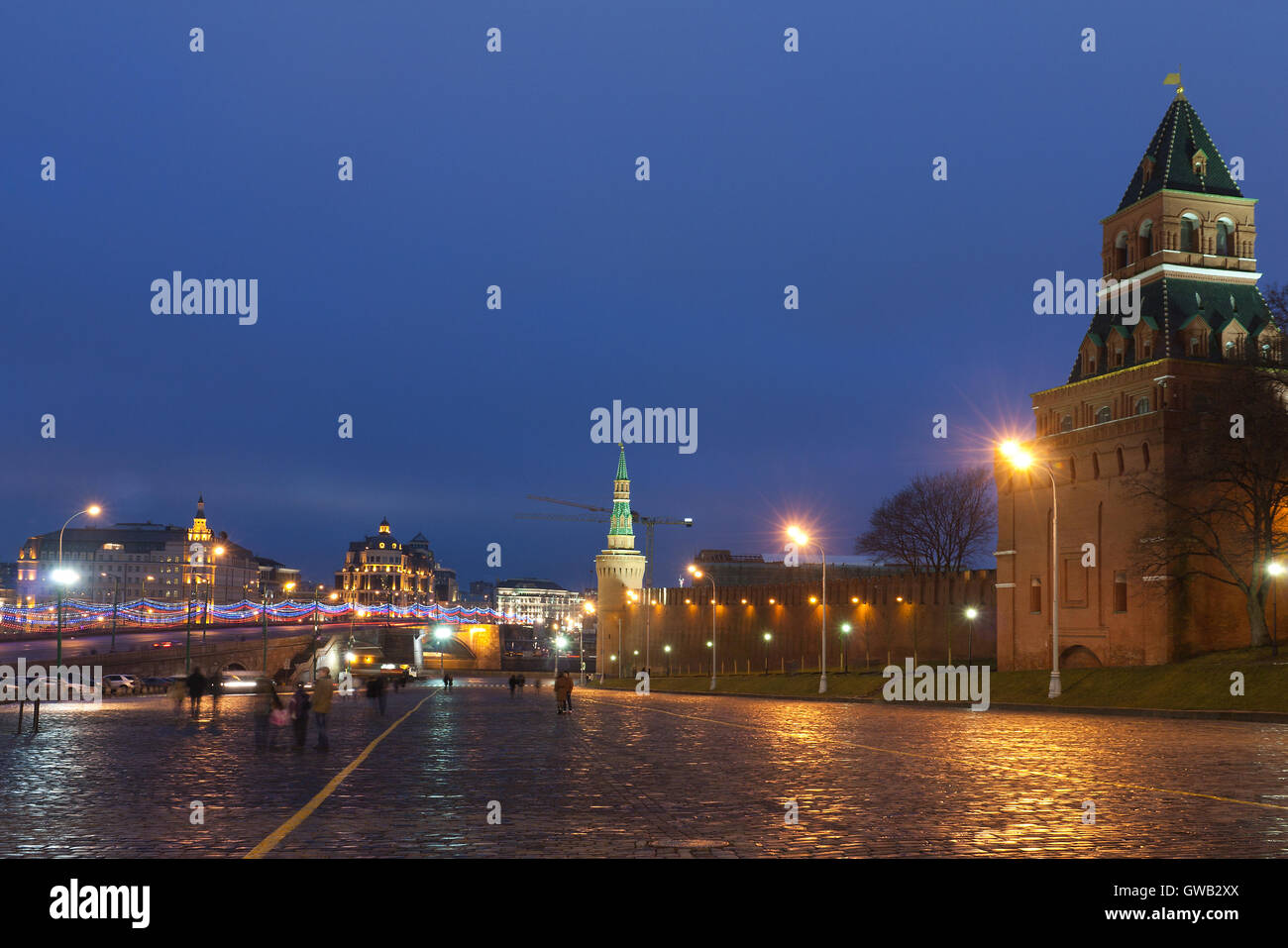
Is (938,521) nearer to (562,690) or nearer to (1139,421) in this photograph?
(1139,421)

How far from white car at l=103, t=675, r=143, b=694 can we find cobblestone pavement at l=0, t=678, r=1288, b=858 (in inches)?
1580

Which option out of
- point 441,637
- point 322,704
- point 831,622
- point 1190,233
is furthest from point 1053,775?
point 441,637

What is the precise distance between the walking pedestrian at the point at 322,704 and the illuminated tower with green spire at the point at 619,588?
104592 mm

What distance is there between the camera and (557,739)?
79.8 ft

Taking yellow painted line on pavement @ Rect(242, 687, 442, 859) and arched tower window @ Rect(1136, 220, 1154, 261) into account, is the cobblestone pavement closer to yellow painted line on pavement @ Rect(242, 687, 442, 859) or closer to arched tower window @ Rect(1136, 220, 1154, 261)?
yellow painted line on pavement @ Rect(242, 687, 442, 859)

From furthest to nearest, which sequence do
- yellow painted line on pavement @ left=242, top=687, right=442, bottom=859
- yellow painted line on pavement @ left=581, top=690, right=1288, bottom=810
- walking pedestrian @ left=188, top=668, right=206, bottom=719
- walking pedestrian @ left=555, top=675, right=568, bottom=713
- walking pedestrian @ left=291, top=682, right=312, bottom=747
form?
walking pedestrian @ left=555, top=675, right=568, bottom=713 → walking pedestrian @ left=188, top=668, right=206, bottom=719 → walking pedestrian @ left=291, top=682, right=312, bottom=747 → yellow painted line on pavement @ left=581, top=690, right=1288, bottom=810 → yellow painted line on pavement @ left=242, top=687, right=442, bottom=859

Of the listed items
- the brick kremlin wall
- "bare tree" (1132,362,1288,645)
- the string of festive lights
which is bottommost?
the string of festive lights

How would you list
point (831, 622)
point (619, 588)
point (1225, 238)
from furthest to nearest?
point (619, 588) < point (831, 622) < point (1225, 238)

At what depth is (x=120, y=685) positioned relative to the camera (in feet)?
214

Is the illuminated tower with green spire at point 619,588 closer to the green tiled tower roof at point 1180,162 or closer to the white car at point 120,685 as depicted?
the white car at point 120,685

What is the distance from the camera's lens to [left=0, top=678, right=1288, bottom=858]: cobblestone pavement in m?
10.3

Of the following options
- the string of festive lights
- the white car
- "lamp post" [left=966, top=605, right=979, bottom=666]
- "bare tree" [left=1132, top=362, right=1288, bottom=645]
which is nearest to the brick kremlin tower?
"bare tree" [left=1132, top=362, right=1288, bottom=645]

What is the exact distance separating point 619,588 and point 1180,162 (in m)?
107
